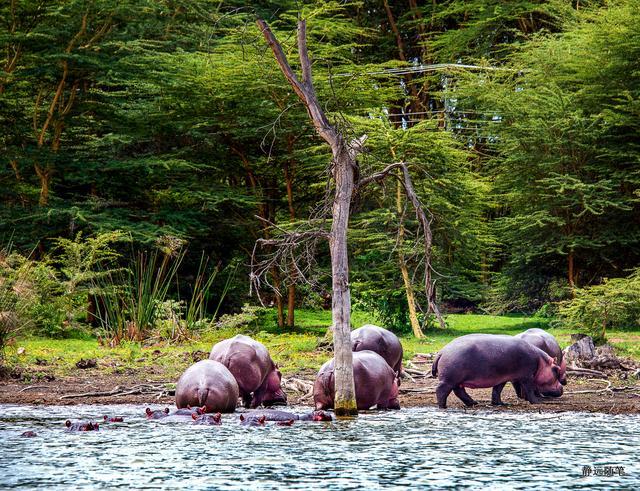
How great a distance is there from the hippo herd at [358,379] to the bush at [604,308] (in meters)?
7.03

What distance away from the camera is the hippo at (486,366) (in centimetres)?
1067

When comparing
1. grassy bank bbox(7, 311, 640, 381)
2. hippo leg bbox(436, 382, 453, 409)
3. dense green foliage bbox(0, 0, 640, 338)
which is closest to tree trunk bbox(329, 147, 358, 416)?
hippo leg bbox(436, 382, 453, 409)

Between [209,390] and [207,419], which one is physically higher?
[209,390]

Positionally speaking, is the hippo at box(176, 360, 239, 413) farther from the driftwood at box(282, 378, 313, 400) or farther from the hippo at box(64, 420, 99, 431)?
the driftwood at box(282, 378, 313, 400)

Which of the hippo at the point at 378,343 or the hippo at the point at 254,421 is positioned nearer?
the hippo at the point at 254,421

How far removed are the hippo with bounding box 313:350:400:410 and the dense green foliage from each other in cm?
1162

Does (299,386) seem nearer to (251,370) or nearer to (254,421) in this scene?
(251,370)

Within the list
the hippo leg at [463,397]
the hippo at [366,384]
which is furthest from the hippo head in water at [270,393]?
the hippo leg at [463,397]

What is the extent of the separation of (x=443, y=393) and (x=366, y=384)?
90cm

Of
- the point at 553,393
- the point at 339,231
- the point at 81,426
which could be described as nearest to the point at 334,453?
the point at 81,426

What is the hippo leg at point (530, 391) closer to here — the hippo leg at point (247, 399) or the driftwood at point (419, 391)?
the driftwood at point (419, 391)

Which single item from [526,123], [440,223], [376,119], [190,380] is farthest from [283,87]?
[190,380]

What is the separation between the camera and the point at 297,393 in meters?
12.6

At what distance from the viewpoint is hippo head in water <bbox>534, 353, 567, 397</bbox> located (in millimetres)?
11258
